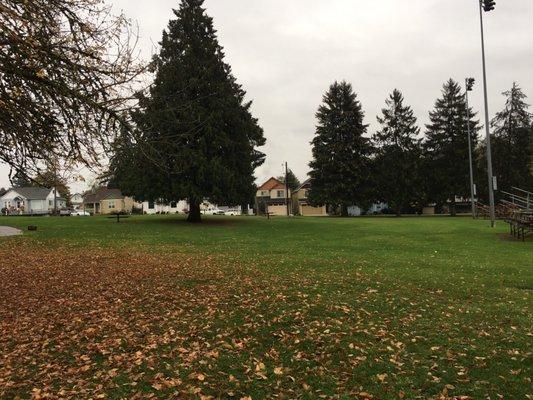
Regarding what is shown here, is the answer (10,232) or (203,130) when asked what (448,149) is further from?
(10,232)

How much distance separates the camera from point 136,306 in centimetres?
865

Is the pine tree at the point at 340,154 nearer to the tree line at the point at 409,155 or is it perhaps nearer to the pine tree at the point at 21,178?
the tree line at the point at 409,155

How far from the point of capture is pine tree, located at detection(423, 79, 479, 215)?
56000 millimetres

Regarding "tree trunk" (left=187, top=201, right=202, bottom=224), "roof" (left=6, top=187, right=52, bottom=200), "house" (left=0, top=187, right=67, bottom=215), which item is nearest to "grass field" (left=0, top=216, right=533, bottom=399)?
"tree trunk" (left=187, top=201, right=202, bottom=224)

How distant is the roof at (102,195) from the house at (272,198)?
27.5 m

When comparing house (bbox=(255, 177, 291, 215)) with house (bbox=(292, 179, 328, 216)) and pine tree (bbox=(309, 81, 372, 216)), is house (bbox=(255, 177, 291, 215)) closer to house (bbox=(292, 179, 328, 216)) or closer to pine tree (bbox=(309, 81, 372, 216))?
house (bbox=(292, 179, 328, 216))

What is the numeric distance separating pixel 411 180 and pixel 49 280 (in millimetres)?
50807

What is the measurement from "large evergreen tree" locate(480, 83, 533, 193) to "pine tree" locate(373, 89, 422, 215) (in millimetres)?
8209

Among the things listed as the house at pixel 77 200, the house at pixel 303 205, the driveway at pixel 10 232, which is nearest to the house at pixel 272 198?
the house at pixel 303 205

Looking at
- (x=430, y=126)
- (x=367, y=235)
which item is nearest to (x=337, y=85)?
(x=430, y=126)

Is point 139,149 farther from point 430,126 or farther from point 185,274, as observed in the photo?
point 430,126

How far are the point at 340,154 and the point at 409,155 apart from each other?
9496 millimetres

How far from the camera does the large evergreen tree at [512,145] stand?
54219mm

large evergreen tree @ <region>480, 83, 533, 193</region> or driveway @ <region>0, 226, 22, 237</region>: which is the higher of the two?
large evergreen tree @ <region>480, 83, 533, 193</region>
